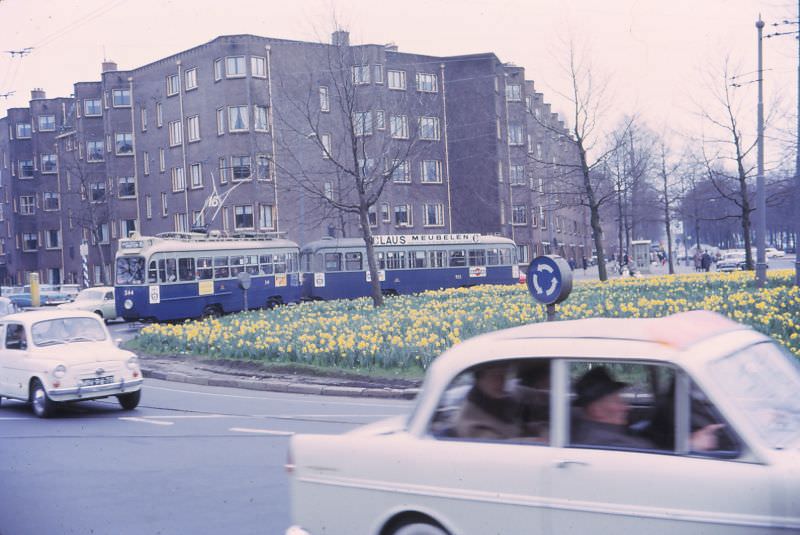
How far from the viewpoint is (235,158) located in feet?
158

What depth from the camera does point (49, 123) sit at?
69375mm

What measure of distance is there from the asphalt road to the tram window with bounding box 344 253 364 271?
24397mm

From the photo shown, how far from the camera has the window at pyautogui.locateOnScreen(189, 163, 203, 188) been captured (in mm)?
49844

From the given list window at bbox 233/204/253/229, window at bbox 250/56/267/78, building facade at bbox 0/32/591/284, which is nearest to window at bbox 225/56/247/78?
building facade at bbox 0/32/591/284

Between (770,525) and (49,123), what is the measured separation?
7397cm

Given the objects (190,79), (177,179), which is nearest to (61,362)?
(190,79)

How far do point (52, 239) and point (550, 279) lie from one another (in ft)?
210

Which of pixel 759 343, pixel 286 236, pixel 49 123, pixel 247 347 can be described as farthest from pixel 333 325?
pixel 49 123

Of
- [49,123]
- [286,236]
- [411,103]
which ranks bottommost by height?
[286,236]

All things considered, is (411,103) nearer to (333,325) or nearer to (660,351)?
(333,325)

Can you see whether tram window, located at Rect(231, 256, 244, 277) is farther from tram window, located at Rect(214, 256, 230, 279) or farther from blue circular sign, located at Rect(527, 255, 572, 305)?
blue circular sign, located at Rect(527, 255, 572, 305)

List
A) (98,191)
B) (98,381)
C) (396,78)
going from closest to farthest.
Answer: (98,381) → (396,78) → (98,191)

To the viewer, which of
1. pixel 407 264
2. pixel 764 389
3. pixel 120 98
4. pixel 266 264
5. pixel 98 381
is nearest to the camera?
pixel 764 389

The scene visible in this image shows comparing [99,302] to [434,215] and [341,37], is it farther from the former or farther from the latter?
[434,215]
